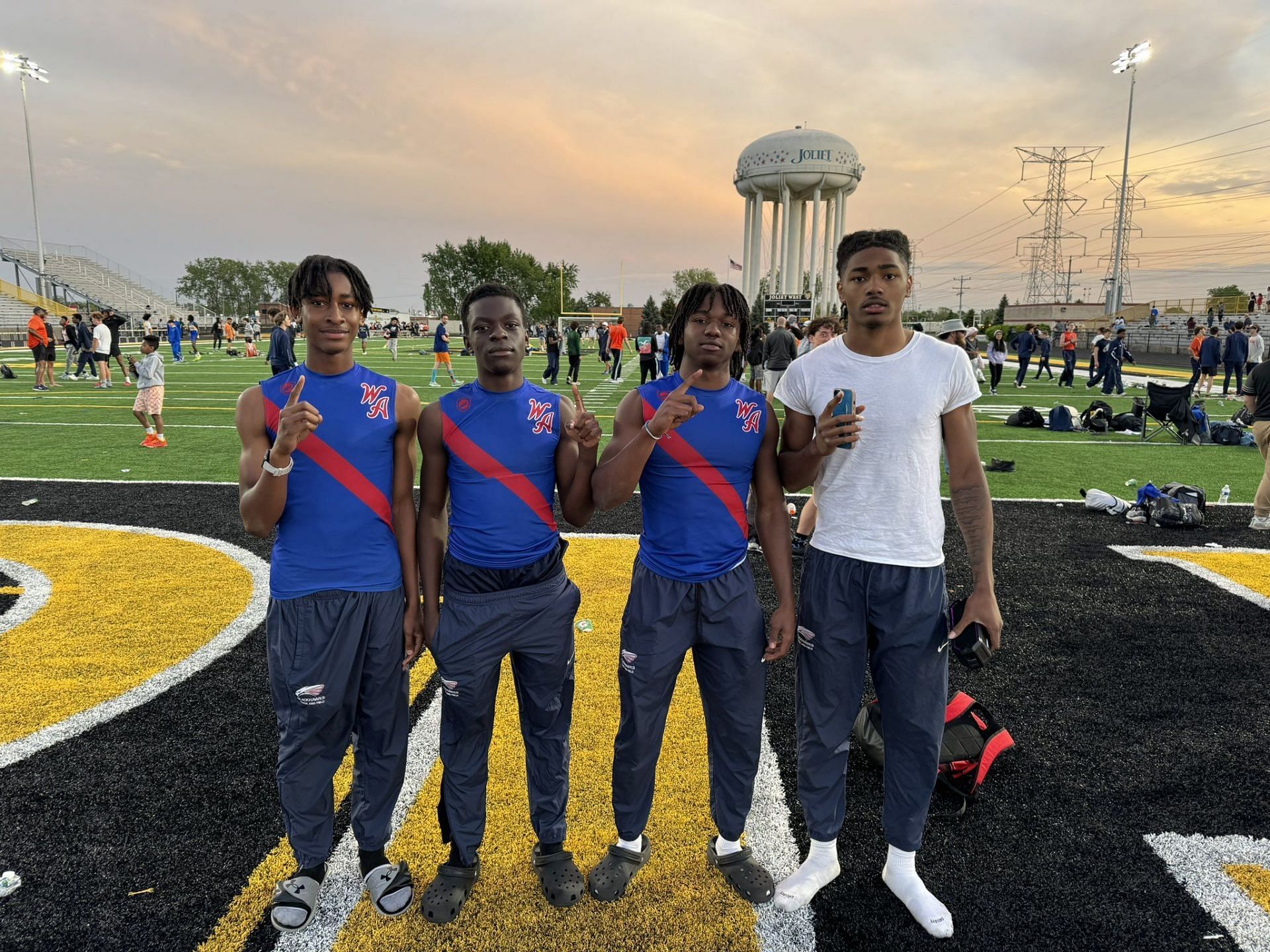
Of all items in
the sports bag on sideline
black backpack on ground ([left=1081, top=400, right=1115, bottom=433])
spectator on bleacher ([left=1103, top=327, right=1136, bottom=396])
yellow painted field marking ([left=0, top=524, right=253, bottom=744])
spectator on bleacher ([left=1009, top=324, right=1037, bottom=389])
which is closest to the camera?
the sports bag on sideline

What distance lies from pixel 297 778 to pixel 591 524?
4.82m

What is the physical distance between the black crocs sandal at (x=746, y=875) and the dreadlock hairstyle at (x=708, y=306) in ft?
5.68

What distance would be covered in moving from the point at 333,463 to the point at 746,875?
6.54 ft

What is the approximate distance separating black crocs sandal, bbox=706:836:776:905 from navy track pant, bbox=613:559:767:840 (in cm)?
8

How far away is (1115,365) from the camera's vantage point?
19.3 metres

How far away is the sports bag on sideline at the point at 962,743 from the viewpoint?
2.97 metres

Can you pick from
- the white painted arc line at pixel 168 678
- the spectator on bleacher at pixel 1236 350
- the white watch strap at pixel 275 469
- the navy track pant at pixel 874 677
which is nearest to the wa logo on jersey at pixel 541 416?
the white watch strap at pixel 275 469

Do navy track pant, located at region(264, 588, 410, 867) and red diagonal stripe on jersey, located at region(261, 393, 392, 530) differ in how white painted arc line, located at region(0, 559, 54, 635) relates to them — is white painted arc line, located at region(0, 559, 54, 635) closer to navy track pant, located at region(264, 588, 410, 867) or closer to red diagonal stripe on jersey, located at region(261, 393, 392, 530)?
navy track pant, located at region(264, 588, 410, 867)

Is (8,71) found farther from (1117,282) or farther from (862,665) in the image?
(1117,282)

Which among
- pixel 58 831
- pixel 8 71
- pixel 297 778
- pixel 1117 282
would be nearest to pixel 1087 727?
pixel 297 778

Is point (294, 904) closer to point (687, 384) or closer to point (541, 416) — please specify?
point (541, 416)

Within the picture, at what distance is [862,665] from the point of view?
8.36 feet

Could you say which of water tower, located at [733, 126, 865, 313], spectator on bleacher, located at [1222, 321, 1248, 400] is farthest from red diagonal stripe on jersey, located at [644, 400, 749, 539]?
water tower, located at [733, 126, 865, 313]

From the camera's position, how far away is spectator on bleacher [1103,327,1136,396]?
61.6 feet
